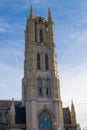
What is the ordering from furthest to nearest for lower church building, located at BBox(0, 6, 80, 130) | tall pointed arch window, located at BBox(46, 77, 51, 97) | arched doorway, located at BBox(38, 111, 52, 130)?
1. tall pointed arch window, located at BBox(46, 77, 51, 97)
2. lower church building, located at BBox(0, 6, 80, 130)
3. arched doorway, located at BBox(38, 111, 52, 130)

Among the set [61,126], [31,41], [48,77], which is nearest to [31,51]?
[31,41]

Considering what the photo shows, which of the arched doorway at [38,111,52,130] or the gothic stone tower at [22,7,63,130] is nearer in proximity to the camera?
the arched doorway at [38,111,52,130]

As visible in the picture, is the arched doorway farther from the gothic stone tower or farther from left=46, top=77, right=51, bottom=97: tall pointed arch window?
left=46, top=77, right=51, bottom=97: tall pointed arch window

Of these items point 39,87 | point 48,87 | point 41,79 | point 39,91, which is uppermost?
point 41,79

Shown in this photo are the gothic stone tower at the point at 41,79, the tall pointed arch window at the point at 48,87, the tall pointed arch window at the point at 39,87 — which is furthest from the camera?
the tall pointed arch window at the point at 48,87

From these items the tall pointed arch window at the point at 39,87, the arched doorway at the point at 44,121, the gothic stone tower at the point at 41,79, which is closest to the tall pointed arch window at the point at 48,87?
the gothic stone tower at the point at 41,79

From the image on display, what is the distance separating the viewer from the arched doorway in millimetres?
71938

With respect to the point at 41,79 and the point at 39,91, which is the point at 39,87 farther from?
the point at 41,79

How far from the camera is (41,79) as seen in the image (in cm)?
7750

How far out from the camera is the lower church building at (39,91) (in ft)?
237

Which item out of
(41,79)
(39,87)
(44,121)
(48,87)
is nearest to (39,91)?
(39,87)

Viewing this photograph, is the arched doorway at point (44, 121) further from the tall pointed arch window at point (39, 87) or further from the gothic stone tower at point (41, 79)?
the tall pointed arch window at point (39, 87)

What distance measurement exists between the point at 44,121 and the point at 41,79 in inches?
424

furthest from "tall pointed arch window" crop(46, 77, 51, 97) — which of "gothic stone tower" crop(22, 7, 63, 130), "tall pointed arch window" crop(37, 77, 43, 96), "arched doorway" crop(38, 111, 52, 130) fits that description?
"arched doorway" crop(38, 111, 52, 130)
